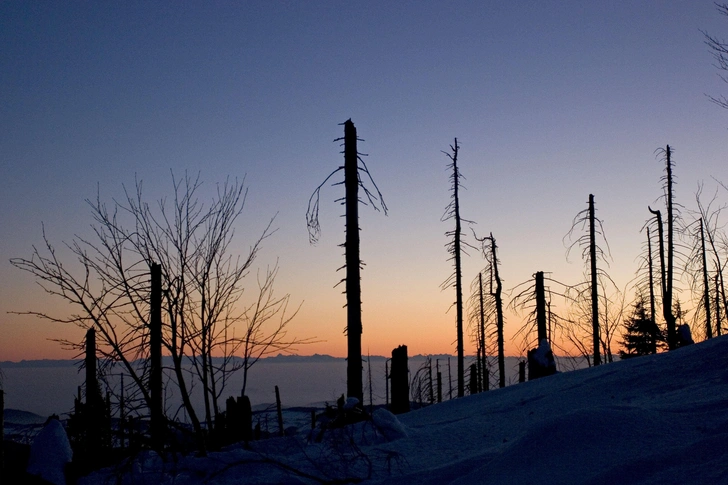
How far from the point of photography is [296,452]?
6.62 m

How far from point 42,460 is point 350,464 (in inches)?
202

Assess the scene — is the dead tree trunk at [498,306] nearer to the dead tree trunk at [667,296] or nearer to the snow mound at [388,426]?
the dead tree trunk at [667,296]

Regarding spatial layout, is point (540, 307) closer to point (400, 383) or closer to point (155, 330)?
point (400, 383)

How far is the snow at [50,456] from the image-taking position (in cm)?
769

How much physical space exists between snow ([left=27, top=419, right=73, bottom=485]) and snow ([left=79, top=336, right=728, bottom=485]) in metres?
0.80

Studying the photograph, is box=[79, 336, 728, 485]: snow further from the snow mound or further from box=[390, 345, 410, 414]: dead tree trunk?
box=[390, 345, 410, 414]: dead tree trunk

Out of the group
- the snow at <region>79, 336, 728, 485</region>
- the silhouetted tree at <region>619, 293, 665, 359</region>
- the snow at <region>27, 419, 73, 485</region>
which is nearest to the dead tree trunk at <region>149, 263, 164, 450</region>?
the snow at <region>79, 336, 728, 485</region>

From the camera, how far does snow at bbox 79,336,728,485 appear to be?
3.94m

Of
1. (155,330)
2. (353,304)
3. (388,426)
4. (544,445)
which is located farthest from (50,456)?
(544,445)

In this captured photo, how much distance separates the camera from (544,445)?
4457 millimetres

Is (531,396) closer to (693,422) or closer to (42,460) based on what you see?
(693,422)

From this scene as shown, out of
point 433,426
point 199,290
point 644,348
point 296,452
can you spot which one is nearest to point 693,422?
point 433,426

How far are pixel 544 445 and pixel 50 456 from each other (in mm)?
7098

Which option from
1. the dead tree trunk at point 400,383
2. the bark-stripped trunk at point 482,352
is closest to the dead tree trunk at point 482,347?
the bark-stripped trunk at point 482,352
